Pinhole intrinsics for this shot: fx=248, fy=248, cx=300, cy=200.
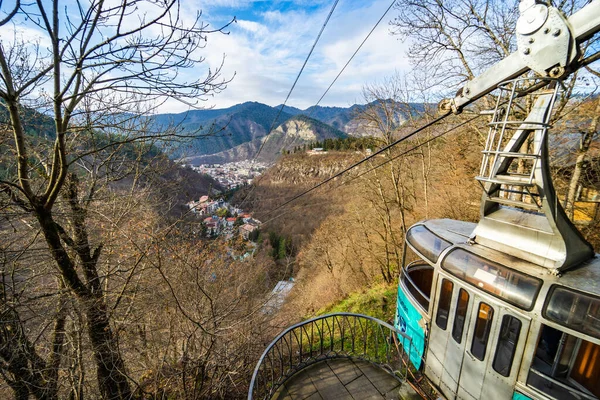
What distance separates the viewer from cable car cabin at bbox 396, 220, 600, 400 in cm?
274

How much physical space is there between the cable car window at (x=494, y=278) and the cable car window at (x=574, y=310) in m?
0.16

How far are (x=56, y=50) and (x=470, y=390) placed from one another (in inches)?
293

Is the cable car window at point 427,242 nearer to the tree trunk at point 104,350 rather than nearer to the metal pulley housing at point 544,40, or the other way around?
the metal pulley housing at point 544,40

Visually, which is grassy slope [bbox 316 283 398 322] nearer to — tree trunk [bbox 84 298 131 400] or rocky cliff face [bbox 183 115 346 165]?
tree trunk [bbox 84 298 131 400]

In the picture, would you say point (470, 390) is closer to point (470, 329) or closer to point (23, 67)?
point (470, 329)

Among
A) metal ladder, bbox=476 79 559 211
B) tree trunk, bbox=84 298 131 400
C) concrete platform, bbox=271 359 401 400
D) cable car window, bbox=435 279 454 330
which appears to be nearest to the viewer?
metal ladder, bbox=476 79 559 211

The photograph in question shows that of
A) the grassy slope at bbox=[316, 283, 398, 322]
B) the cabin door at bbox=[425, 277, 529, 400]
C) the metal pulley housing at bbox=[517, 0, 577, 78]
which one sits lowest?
the grassy slope at bbox=[316, 283, 398, 322]

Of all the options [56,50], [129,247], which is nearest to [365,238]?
[129,247]

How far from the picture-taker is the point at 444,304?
420cm

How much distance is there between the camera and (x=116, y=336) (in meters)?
5.41

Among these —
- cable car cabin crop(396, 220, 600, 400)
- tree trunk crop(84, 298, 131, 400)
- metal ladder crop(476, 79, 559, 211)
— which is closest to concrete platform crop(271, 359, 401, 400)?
cable car cabin crop(396, 220, 600, 400)

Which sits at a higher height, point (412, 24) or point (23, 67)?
point (412, 24)

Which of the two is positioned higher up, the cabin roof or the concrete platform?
the cabin roof

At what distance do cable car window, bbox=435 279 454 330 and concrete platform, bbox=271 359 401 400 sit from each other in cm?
122
